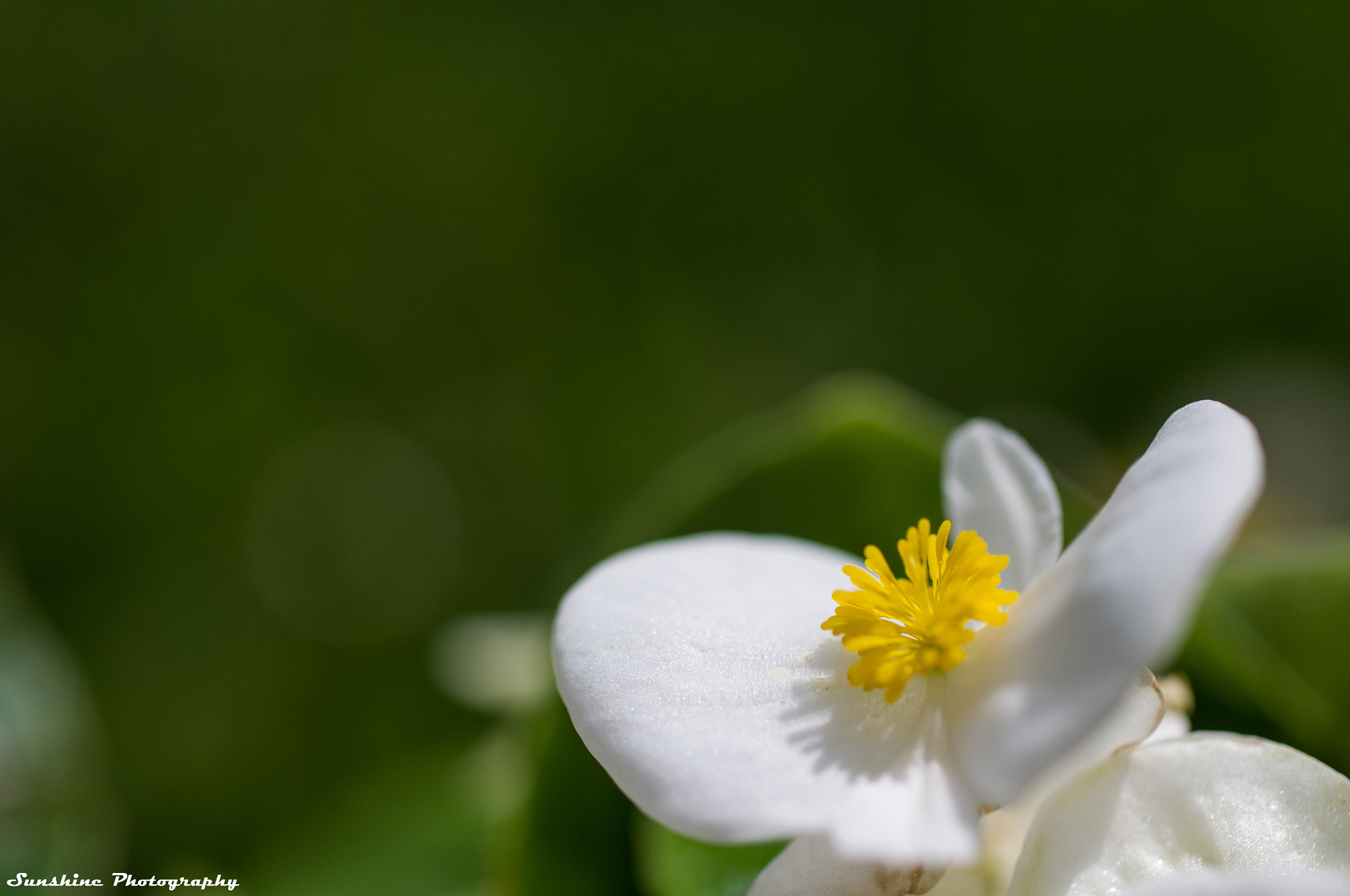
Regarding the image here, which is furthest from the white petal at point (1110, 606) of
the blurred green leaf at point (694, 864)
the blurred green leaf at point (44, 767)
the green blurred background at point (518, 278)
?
the green blurred background at point (518, 278)

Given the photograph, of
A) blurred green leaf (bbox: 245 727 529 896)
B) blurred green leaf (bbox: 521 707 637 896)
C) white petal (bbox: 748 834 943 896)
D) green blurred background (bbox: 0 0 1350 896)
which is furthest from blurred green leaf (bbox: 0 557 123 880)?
green blurred background (bbox: 0 0 1350 896)

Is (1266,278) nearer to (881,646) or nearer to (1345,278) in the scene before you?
(1345,278)

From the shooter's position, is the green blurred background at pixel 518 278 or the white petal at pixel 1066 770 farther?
the green blurred background at pixel 518 278

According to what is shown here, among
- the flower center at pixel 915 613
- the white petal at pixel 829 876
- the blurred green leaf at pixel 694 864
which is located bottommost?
the blurred green leaf at pixel 694 864

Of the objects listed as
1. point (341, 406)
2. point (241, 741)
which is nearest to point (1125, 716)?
point (241, 741)

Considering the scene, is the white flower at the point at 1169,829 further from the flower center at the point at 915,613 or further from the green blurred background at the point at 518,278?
the green blurred background at the point at 518,278

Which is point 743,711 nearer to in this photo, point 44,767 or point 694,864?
point 694,864
